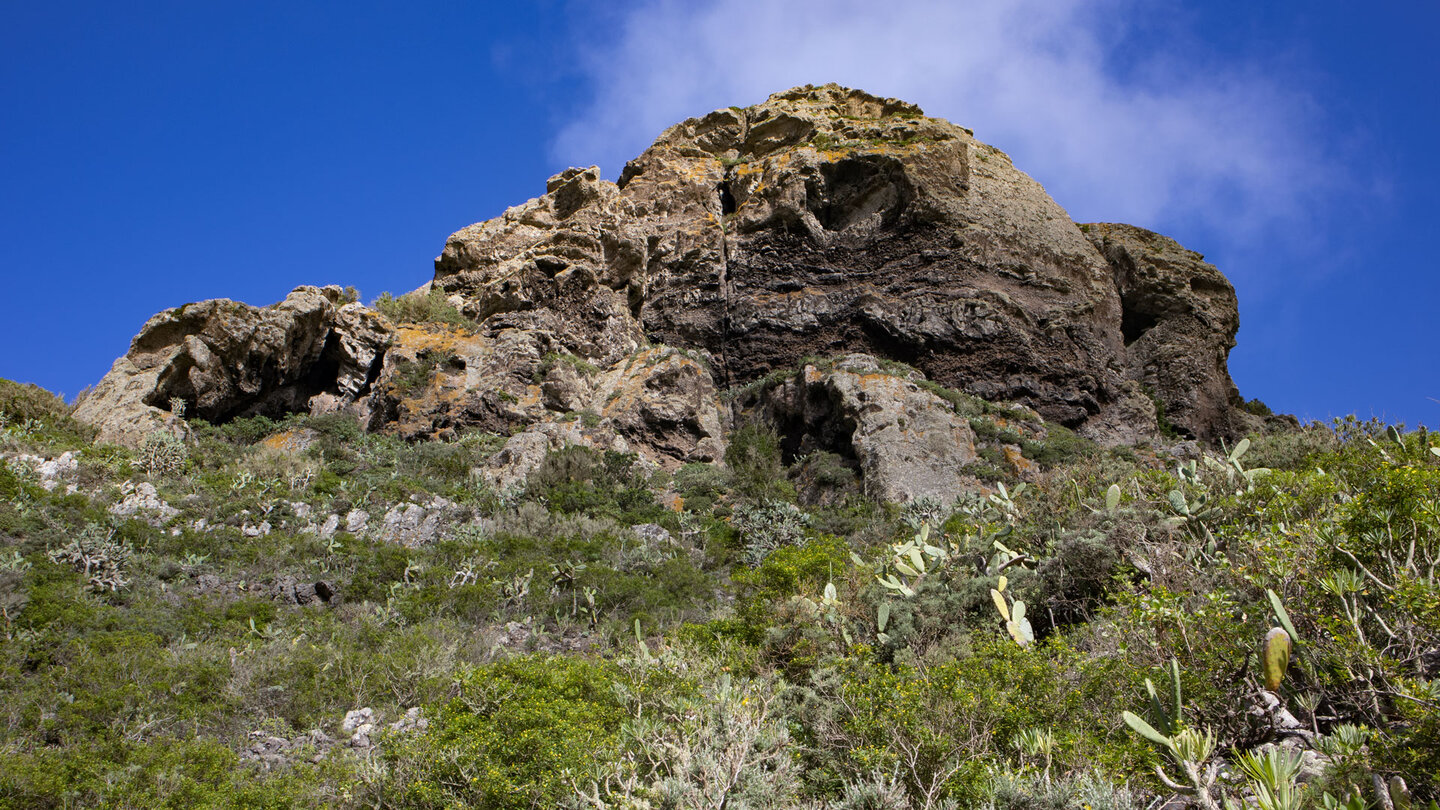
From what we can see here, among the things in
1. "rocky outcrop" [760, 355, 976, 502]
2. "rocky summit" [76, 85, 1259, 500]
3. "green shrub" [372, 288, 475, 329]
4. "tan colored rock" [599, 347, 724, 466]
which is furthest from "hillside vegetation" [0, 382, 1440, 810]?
"green shrub" [372, 288, 475, 329]

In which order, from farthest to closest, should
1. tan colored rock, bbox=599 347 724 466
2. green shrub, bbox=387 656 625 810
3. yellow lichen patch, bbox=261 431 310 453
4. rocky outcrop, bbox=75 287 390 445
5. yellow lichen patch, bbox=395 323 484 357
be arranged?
yellow lichen patch, bbox=395 323 484 357 < tan colored rock, bbox=599 347 724 466 < rocky outcrop, bbox=75 287 390 445 < yellow lichen patch, bbox=261 431 310 453 < green shrub, bbox=387 656 625 810

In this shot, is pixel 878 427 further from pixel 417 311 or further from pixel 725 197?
pixel 417 311

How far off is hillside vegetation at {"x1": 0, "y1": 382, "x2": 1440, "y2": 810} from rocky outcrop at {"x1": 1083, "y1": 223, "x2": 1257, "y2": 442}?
1268cm

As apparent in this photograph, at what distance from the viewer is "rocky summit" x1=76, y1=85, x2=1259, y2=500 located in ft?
63.2

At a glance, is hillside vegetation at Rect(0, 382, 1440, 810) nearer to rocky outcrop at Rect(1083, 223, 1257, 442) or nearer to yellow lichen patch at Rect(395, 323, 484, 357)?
yellow lichen patch at Rect(395, 323, 484, 357)

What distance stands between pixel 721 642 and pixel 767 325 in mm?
15772

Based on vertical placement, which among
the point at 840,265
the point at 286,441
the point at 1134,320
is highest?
the point at 840,265

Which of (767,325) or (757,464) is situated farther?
(767,325)

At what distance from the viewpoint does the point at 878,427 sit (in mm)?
17344

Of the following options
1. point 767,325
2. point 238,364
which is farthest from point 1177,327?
point 238,364

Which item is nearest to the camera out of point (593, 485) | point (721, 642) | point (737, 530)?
point (721, 642)

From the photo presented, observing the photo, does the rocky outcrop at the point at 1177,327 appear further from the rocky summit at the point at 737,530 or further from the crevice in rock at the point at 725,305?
the crevice in rock at the point at 725,305

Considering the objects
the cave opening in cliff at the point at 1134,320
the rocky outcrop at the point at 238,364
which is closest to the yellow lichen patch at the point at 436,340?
the rocky outcrop at the point at 238,364

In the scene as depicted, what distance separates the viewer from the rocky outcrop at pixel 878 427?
638 inches
